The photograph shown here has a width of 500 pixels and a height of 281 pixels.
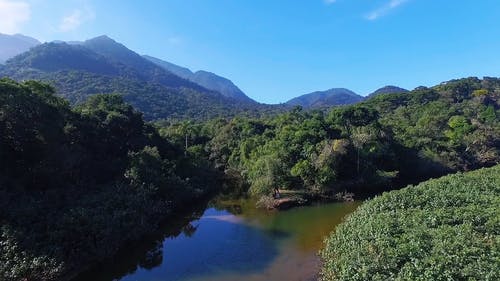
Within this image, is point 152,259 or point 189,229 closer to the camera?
point 152,259

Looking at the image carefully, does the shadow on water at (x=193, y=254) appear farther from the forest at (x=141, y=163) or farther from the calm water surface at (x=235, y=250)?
the forest at (x=141, y=163)

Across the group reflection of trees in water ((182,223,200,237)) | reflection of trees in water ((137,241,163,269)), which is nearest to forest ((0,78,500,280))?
reflection of trees in water ((137,241,163,269))

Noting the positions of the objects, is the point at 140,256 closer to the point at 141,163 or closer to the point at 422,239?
the point at 141,163

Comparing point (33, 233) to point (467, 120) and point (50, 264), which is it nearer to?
point (50, 264)

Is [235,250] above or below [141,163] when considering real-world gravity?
below

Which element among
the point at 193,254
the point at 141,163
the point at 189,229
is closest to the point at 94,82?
the point at 141,163

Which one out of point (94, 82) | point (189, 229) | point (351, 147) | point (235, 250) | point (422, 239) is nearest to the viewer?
point (422, 239)
